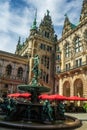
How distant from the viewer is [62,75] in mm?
39969

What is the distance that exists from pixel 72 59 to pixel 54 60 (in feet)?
27.2

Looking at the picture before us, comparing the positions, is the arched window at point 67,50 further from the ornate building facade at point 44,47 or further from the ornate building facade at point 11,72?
the ornate building facade at point 11,72

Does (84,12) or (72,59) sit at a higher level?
(84,12)

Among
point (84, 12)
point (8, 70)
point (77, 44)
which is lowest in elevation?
point (8, 70)

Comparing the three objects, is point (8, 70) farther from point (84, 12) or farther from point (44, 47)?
point (84, 12)

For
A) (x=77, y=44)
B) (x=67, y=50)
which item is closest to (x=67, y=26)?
(x=67, y=50)

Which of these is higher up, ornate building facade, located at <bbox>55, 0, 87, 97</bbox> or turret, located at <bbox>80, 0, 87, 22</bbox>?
turret, located at <bbox>80, 0, 87, 22</bbox>

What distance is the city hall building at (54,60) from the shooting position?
3672 cm

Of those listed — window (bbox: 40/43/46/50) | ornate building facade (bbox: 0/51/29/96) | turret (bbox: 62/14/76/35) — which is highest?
turret (bbox: 62/14/76/35)

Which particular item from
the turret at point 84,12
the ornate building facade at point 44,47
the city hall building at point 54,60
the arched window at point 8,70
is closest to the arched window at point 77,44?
the city hall building at point 54,60

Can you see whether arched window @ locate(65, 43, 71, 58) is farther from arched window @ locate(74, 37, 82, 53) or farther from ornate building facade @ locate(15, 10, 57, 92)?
ornate building facade @ locate(15, 10, 57, 92)

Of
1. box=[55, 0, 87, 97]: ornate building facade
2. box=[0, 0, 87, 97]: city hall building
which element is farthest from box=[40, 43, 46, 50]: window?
box=[55, 0, 87, 97]: ornate building facade

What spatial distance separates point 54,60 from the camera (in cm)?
4731

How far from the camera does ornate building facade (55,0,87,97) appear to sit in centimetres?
3544
